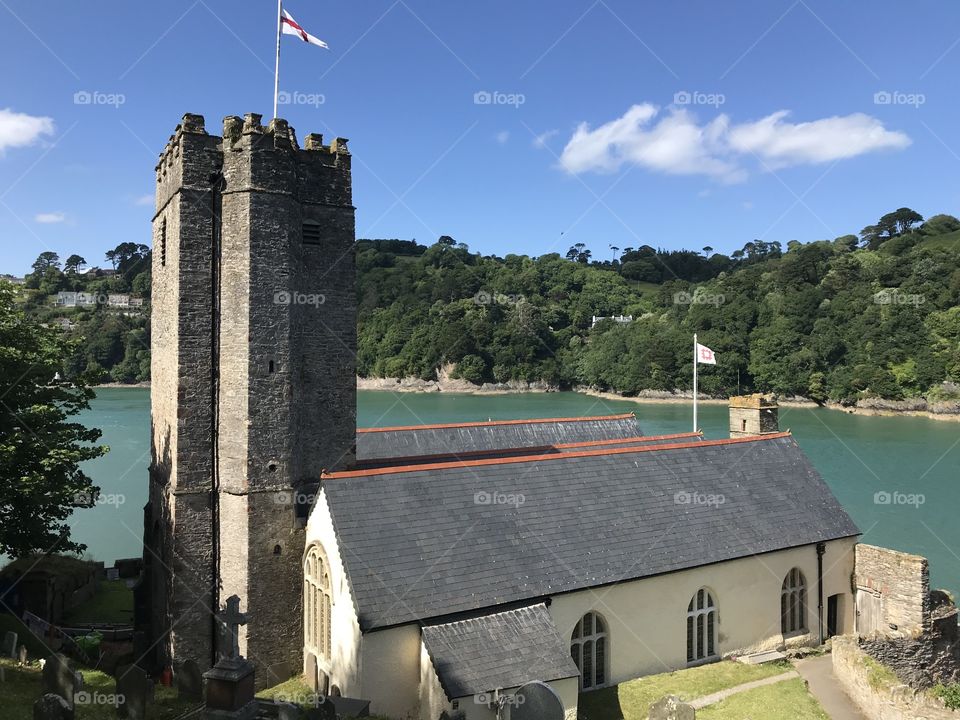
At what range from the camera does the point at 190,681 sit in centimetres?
1313

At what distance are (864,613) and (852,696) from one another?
411cm

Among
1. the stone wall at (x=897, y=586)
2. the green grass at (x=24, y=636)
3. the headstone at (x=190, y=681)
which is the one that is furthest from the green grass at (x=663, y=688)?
the green grass at (x=24, y=636)

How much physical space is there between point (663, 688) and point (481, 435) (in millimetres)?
13830

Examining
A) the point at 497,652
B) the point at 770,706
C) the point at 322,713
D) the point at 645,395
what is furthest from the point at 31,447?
the point at 645,395

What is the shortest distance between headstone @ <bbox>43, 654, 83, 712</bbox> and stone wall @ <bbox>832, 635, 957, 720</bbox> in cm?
1645

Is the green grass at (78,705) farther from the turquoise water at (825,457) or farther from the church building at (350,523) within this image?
the turquoise water at (825,457)

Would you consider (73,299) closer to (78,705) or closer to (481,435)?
(481,435)

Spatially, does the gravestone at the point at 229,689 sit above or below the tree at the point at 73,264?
below

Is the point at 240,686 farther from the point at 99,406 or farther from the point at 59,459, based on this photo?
the point at 99,406

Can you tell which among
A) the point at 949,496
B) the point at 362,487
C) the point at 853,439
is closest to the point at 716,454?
the point at 362,487

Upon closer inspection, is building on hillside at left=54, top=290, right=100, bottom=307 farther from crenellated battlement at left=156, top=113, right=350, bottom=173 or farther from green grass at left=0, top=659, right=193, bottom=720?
green grass at left=0, top=659, right=193, bottom=720

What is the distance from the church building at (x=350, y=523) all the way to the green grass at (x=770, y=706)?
1694 millimetres

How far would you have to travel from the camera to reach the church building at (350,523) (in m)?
13.7

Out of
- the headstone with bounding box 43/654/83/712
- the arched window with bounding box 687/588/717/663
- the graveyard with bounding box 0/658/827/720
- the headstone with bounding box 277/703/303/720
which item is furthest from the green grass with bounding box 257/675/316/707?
the arched window with bounding box 687/588/717/663
